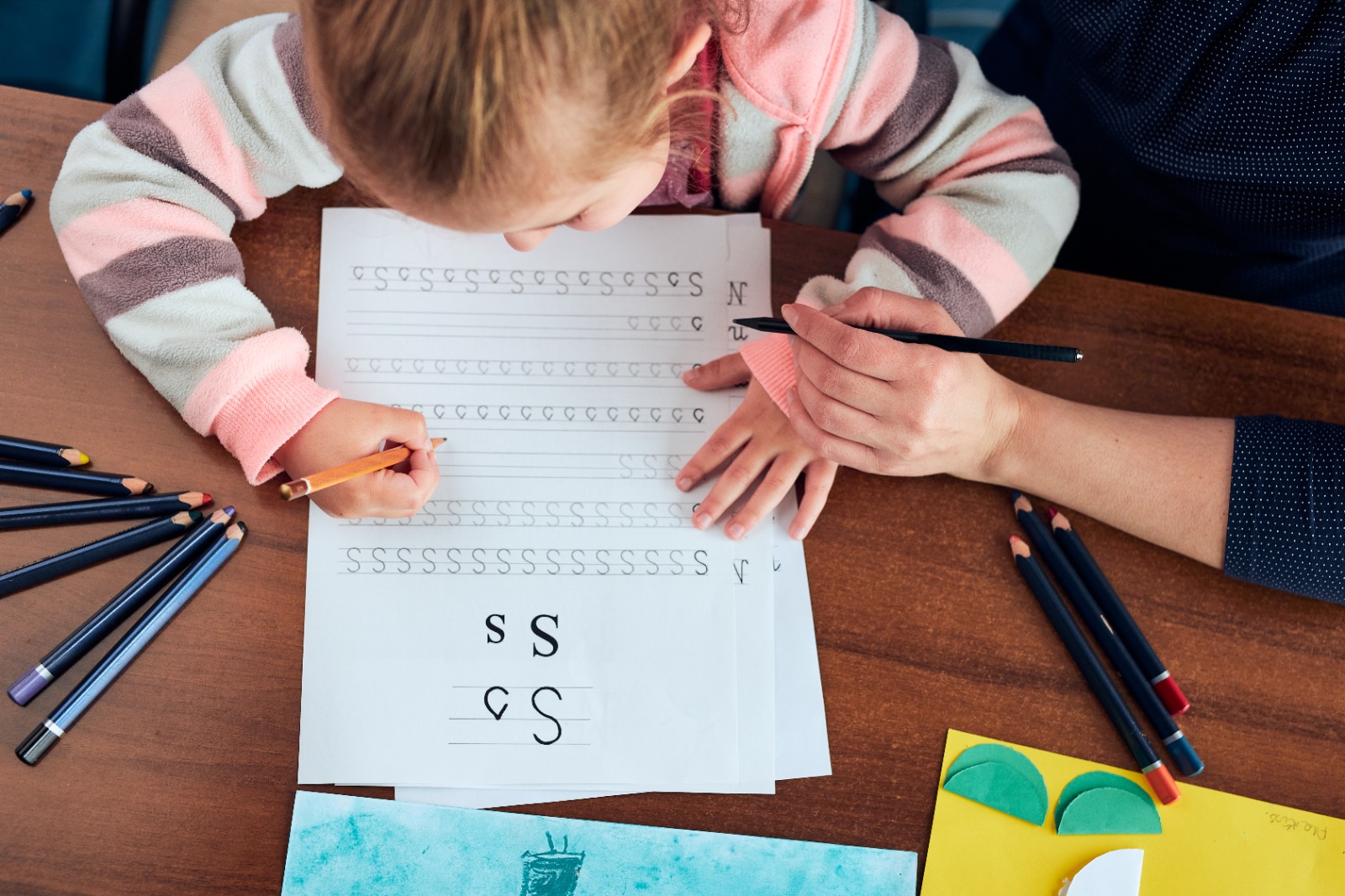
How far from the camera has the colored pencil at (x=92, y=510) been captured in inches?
23.4

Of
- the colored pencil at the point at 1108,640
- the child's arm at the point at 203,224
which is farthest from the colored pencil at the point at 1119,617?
the child's arm at the point at 203,224

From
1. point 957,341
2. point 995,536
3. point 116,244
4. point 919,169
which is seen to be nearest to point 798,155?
point 919,169

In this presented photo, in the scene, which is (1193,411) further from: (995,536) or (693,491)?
(693,491)

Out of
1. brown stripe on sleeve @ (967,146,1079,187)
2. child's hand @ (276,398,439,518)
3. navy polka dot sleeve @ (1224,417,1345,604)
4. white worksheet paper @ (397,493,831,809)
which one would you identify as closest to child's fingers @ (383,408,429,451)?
child's hand @ (276,398,439,518)

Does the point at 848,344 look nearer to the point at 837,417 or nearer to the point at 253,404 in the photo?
the point at 837,417

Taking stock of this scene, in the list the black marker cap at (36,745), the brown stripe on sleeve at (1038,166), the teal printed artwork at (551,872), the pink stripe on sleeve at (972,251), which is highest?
the brown stripe on sleeve at (1038,166)

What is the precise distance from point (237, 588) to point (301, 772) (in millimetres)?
122

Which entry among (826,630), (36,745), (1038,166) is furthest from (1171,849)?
(36,745)

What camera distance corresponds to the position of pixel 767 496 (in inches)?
24.9

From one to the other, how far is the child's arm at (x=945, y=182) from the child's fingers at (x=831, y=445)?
0.08 ft

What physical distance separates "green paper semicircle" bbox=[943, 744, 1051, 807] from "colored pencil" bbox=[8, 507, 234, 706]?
1.61 ft

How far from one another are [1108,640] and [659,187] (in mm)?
440

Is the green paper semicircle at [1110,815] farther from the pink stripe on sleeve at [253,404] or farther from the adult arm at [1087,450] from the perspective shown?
the pink stripe on sleeve at [253,404]

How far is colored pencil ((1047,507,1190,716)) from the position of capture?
605 millimetres
